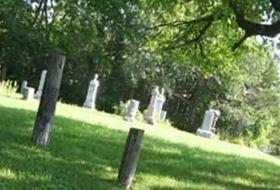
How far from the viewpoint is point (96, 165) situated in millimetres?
11875

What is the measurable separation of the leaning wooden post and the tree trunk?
2490 millimetres

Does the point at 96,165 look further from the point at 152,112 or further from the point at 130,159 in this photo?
the point at 152,112

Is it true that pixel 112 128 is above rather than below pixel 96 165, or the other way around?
above

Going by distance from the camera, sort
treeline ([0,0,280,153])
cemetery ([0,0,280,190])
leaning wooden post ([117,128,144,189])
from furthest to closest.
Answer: treeline ([0,0,280,153]) → cemetery ([0,0,280,190]) → leaning wooden post ([117,128,144,189])

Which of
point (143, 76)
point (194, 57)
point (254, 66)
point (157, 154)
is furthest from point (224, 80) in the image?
point (157, 154)

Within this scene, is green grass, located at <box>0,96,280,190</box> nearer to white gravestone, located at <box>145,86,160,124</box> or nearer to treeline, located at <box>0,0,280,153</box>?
white gravestone, located at <box>145,86,160,124</box>

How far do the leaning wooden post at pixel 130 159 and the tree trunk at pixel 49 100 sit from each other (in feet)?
8.17

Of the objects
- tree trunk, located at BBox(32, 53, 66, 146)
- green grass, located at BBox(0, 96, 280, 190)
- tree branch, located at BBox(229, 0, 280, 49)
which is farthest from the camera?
tree branch, located at BBox(229, 0, 280, 49)

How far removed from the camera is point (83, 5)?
1265 cm

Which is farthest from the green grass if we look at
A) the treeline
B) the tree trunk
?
the treeline

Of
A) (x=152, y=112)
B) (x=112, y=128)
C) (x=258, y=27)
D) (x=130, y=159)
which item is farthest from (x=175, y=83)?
(x=130, y=159)

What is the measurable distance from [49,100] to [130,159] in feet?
8.76

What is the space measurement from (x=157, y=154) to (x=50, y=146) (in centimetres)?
378

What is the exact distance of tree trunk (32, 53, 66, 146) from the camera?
12.5 metres
